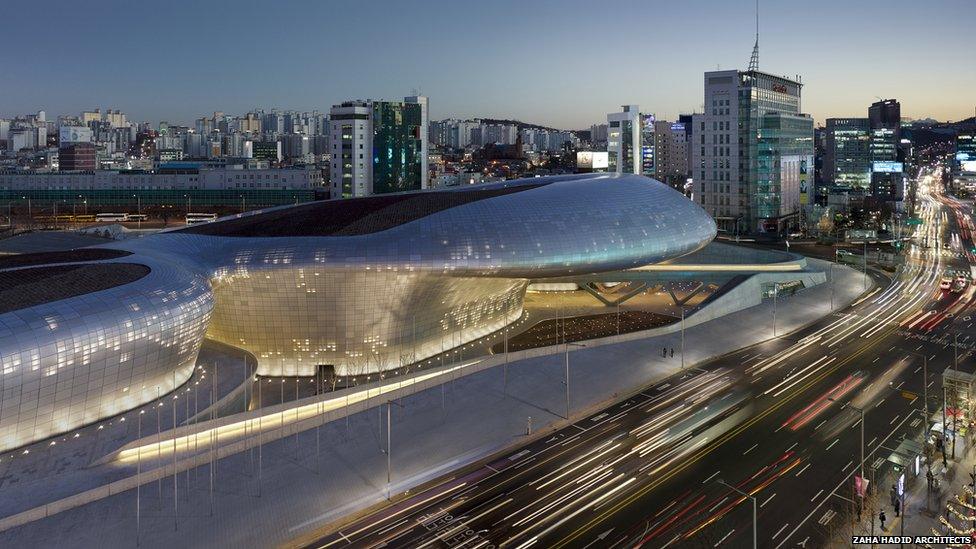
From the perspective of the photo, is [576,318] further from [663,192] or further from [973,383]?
[973,383]

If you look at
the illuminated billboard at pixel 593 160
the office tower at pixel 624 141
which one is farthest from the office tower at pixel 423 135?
the office tower at pixel 624 141

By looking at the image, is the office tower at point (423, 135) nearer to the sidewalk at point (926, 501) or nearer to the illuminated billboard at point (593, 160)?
the illuminated billboard at point (593, 160)

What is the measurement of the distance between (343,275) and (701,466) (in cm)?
2765

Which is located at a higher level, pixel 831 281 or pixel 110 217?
pixel 110 217

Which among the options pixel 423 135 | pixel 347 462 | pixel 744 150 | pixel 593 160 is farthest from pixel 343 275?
pixel 593 160

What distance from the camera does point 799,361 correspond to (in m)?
51.7

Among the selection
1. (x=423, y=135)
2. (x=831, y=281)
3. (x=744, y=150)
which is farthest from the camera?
(x=423, y=135)

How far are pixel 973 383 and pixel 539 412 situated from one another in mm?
25638

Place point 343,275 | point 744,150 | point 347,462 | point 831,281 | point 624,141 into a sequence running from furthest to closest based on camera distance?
point 624,141
point 744,150
point 831,281
point 343,275
point 347,462

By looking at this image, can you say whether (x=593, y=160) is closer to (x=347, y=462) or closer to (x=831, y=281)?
(x=831, y=281)

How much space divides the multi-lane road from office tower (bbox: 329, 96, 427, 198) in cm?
10938

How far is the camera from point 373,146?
5763 inches

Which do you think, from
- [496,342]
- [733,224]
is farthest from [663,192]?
[733,224]

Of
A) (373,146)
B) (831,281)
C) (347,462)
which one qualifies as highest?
(373,146)
